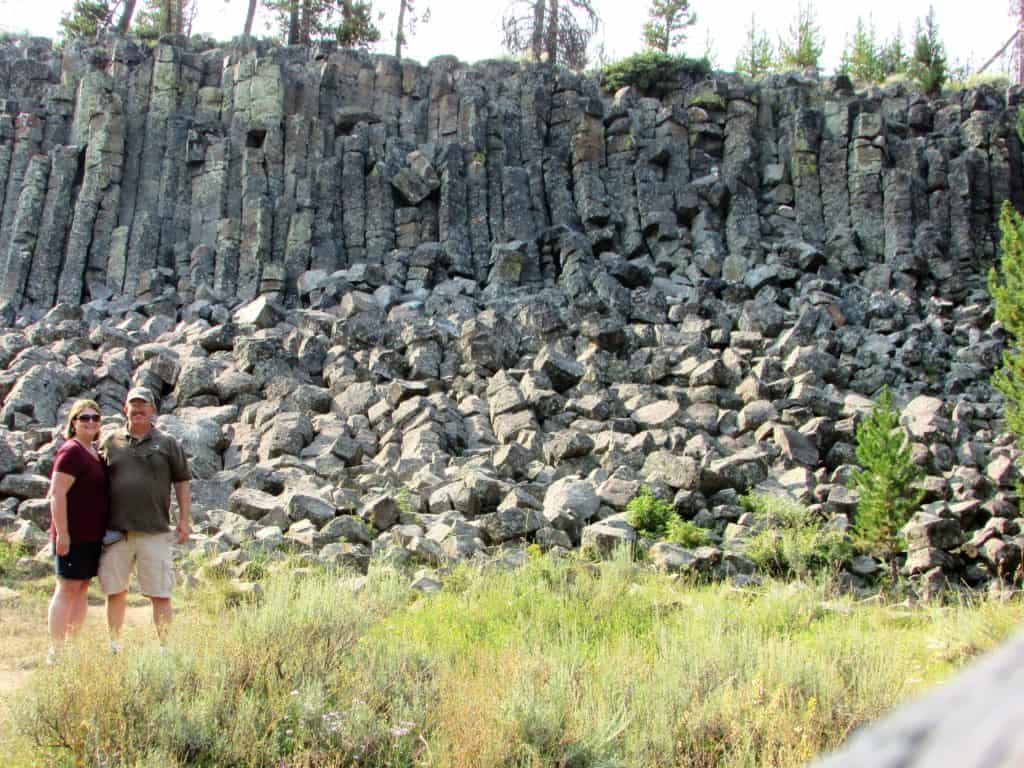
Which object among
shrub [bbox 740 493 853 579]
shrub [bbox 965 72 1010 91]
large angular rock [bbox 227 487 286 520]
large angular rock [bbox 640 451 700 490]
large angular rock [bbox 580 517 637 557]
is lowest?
shrub [bbox 740 493 853 579]

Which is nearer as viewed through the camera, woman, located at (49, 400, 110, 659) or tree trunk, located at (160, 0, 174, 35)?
woman, located at (49, 400, 110, 659)

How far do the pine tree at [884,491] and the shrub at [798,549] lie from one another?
36cm

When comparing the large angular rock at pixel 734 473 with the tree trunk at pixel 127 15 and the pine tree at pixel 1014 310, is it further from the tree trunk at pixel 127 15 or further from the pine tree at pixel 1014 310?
the tree trunk at pixel 127 15

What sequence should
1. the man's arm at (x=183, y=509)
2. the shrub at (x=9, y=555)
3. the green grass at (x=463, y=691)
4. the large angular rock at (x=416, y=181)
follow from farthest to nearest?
the large angular rock at (x=416, y=181)
the shrub at (x=9, y=555)
the man's arm at (x=183, y=509)
the green grass at (x=463, y=691)

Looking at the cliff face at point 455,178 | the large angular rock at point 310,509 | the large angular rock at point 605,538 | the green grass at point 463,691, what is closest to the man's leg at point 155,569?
the green grass at point 463,691

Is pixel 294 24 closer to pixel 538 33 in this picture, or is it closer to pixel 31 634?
pixel 538 33

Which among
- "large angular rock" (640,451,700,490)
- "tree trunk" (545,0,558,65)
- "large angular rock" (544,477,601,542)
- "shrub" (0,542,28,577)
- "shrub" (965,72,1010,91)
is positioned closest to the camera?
"shrub" (0,542,28,577)

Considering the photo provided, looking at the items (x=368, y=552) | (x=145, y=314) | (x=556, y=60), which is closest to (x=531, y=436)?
(x=368, y=552)

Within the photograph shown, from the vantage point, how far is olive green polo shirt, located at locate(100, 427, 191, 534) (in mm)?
7180

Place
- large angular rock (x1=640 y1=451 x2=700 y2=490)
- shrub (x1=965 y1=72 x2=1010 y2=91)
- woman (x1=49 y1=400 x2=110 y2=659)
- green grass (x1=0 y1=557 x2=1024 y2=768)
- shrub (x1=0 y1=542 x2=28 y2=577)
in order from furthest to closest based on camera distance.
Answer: shrub (x1=965 y1=72 x2=1010 y2=91) < large angular rock (x1=640 y1=451 x2=700 y2=490) < shrub (x1=0 y1=542 x2=28 y2=577) < woman (x1=49 y1=400 x2=110 y2=659) < green grass (x1=0 y1=557 x2=1024 y2=768)

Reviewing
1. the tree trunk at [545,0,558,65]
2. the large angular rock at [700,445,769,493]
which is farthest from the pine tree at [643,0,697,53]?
the large angular rock at [700,445,769,493]

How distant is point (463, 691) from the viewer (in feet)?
19.2

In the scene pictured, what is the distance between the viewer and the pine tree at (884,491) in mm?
12016

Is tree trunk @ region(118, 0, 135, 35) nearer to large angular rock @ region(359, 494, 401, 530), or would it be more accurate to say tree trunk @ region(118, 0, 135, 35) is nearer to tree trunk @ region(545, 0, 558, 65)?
tree trunk @ region(545, 0, 558, 65)
